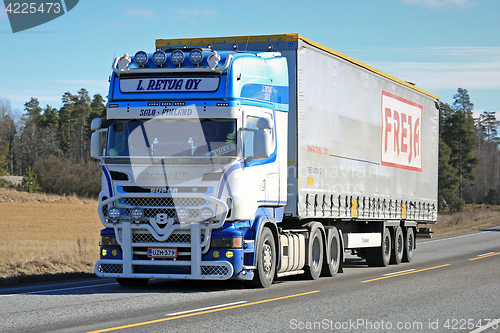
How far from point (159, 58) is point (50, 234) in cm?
2918

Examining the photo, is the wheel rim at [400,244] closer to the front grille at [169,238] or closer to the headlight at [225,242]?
the headlight at [225,242]

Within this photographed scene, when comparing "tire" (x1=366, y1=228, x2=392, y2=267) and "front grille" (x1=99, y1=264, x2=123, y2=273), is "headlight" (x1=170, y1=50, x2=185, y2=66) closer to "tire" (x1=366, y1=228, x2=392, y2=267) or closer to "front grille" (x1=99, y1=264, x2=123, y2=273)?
"front grille" (x1=99, y1=264, x2=123, y2=273)

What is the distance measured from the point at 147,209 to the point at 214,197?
4.02ft

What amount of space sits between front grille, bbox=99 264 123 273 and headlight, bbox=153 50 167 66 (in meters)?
3.68

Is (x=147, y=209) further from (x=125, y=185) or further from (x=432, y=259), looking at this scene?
(x=432, y=259)

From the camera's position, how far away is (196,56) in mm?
11750

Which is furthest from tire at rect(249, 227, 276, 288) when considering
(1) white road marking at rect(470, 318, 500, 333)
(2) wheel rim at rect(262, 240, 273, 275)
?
(1) white road marking at rect(470, 318, 500, 333)

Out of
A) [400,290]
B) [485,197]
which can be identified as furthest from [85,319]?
[485,197]

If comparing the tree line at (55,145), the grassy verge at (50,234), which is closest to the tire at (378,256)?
the grassy verge at (50,234)

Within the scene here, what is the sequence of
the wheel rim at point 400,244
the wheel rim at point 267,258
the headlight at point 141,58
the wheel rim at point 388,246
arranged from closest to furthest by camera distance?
the headlight at point 141,58 < the wheel rim at point 267,258 < the wheel rim at point 388,246 < the wheel rim at point 400,244

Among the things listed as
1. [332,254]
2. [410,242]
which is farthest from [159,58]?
[410,242]

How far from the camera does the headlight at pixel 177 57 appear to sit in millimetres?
11828

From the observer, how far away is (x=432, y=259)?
21281mm

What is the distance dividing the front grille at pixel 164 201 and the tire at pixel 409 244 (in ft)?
37.9
